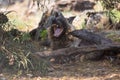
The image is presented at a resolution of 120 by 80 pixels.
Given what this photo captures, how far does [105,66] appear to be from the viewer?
707 cm

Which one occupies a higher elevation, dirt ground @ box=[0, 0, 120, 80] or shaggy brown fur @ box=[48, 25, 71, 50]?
shaggy brown fur @ box=[48, 25, 71, 50]

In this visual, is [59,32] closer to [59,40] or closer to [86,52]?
[59,40]

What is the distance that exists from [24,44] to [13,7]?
11.4 meters

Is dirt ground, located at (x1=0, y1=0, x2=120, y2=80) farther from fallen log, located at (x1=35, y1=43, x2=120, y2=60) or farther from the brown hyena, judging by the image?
the brown hyena

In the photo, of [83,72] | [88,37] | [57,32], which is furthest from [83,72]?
[57,32]

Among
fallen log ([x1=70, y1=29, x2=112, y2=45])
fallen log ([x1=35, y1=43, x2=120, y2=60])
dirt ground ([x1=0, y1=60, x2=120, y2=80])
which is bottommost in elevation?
dirt ground ([x1=0, y1=60, x2=120, y2=80])

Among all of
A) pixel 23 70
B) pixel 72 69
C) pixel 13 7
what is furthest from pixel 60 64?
pixel 13 7

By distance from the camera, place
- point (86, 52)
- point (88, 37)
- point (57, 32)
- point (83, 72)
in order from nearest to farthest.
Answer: point (83, 72) < point (86, 52) < point (88, 37) < point (57, 32)

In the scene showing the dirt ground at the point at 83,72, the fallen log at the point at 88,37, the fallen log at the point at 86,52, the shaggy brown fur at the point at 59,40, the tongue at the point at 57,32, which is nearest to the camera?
the dirt ground at the point at 83,72

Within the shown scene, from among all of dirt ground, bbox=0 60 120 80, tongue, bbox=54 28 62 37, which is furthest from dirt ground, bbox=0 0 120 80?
tongue, bbox=54 28 62 37

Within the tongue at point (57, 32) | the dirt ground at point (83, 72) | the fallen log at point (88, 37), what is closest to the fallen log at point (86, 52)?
the dirt ground at point (83, 72)

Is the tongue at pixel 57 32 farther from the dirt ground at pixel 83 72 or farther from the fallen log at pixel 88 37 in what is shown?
the dirt ground at pixel 83 72

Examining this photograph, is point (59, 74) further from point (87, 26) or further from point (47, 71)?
point (87, 26)

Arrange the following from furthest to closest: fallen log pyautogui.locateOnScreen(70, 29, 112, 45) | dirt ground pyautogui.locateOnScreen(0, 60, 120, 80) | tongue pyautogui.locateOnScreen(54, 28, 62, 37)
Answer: tongue pyautogui.locateOnScreen(54, 28, 62, 37)
fallen log pyautogui.locateOnScreen(70, 29, 112, 45)
dirt ground pyautogui.locateOnScreen(0, 60, 120, 80)
